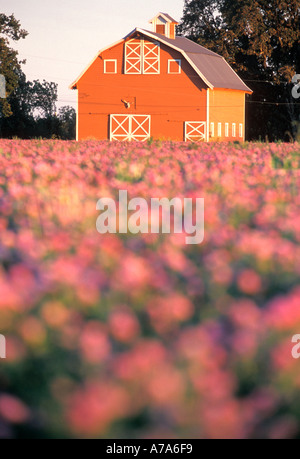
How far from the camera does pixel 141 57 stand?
48.5m

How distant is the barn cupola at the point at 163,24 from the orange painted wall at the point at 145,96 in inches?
197

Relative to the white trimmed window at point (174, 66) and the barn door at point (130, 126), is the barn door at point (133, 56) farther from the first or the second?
the barn door at point (130, 126)

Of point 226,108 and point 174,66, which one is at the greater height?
point 174,66

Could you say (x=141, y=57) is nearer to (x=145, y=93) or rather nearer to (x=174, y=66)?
(x=174, y=66)

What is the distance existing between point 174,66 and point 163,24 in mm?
5758

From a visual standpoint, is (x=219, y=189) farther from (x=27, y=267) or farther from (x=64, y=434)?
(x=64, y=434)

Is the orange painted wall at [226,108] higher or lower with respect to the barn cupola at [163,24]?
lower

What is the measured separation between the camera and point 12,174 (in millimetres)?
6090

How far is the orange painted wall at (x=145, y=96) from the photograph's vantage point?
47969 mm

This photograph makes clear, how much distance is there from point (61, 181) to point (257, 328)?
3.52m

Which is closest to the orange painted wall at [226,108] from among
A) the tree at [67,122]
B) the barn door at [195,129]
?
the barn door at [195,129]

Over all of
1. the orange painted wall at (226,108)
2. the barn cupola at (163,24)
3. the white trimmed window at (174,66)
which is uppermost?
the barn cupola at (163,24)

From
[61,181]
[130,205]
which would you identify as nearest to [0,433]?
[130,205]

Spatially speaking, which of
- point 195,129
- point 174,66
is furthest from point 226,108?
point 174,66
